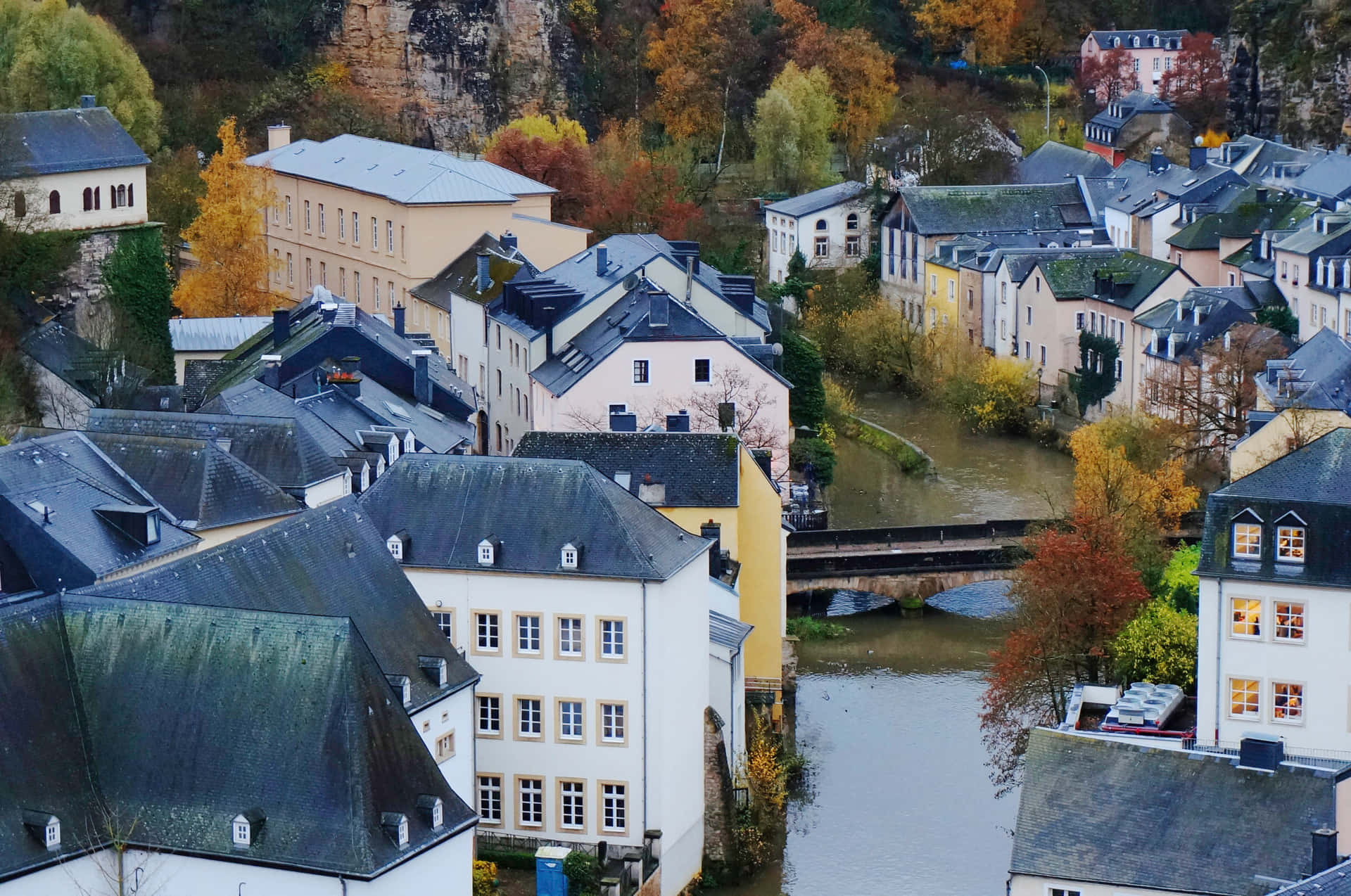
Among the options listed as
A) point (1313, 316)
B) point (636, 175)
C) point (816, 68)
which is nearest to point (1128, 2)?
point (816, 68)

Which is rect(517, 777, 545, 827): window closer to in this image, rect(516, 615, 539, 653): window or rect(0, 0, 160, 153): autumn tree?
rect(516, 615, 539, 653): window

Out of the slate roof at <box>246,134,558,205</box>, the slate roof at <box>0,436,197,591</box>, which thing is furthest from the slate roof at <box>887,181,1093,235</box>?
the slate roof at <box>0,436,197,591</box>

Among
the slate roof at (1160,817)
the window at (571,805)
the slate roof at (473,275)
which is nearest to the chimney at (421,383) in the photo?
the slate roof at (473,275)

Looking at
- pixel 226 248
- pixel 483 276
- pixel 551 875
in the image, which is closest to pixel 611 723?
pixel 551 875

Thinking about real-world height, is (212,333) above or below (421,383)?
below

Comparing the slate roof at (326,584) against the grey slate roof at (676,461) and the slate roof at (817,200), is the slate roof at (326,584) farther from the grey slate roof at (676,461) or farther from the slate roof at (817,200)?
the slate roof at (817,200)

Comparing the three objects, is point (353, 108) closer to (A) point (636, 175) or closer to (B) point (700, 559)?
(A) point (636, 175)

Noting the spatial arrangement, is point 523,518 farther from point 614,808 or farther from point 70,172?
point 70,172

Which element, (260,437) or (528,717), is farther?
(260,437)
